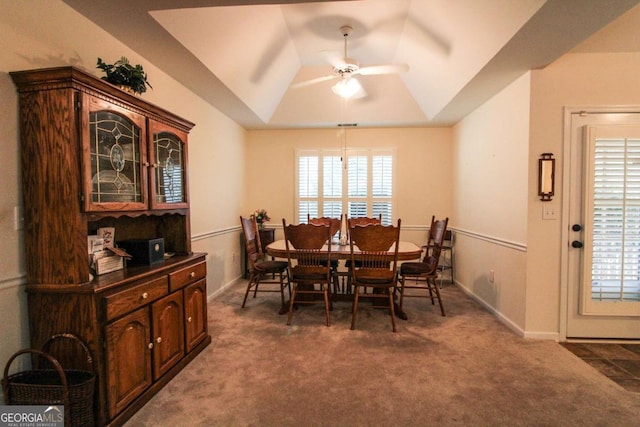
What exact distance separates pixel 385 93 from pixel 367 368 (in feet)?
12.2

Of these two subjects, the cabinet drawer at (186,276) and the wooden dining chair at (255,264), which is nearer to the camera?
the cabinet drawer at (186,276)

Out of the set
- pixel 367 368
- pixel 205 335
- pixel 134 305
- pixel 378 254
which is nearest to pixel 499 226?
pixel 378 254

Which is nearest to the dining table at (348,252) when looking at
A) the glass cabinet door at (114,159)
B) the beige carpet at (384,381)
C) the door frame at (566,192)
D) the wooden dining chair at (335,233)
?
the wooden dining chair at (335,233)

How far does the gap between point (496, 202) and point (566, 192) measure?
0.72 meters

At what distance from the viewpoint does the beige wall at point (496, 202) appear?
2934 millimetres

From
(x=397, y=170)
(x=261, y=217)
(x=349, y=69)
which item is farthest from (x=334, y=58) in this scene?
(x=261, y=217)

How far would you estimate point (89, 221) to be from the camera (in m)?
1.79

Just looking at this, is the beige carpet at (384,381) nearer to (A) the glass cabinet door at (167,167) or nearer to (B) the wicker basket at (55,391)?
(B) the wicker basket at (55,391)

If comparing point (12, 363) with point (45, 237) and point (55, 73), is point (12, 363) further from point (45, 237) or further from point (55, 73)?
point (55, 73)

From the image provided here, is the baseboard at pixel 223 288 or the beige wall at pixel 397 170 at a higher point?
the beige wall at pixel 397 170

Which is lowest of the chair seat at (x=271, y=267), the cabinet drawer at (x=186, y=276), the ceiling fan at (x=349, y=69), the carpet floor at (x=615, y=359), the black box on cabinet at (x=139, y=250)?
the carpet floor at (x=615, y=359)

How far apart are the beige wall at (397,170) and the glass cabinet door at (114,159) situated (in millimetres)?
3308

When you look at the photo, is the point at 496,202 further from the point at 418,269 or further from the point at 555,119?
the point at 418,269

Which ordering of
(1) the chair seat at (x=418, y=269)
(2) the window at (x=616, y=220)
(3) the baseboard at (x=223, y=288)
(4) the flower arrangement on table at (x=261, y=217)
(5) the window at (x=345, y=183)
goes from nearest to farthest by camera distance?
1. (2) the window at (x=616, y=220)
2. (1) the chair seat at (x=418, y=269)
3. (3) the baseboard at (x=223, y=288)
4. (4) the flower arrangement on table at (x=261, y=217)
5. (5) the window at (x=345, y=183)
